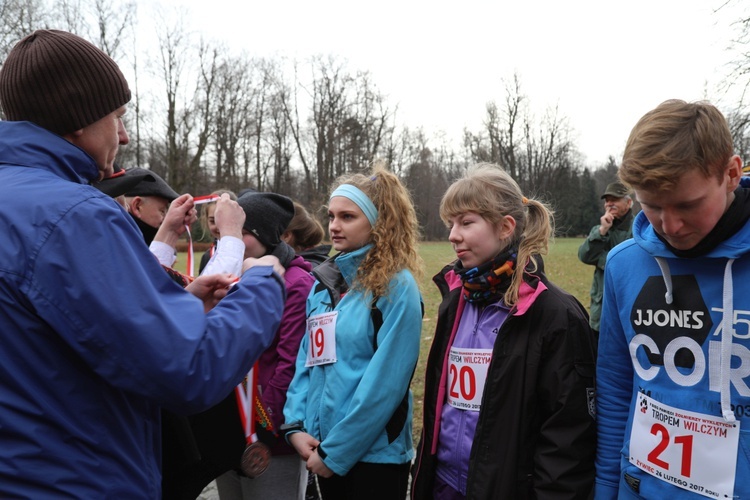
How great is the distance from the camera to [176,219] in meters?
2.66

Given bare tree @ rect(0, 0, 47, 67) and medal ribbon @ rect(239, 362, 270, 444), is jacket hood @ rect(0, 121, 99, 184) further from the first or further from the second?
bare tree @ rect(0, 0, 47, 67)

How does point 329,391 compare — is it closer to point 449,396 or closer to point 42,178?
point 449,396

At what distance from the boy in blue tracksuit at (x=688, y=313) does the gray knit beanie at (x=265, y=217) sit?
2.03m

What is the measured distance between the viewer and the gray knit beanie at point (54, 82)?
4.40 feet

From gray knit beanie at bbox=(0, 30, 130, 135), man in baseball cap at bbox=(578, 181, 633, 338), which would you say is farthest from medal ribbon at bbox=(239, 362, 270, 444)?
man in baseball cap at bbox=(578, 181, 633, 338)

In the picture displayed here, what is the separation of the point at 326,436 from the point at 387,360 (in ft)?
1.60

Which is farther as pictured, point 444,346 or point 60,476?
point 444,346

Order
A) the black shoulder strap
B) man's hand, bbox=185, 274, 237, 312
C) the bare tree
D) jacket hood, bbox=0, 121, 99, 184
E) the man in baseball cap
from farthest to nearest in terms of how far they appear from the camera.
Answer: the bare tree
the man in baseball cap
the black shoulder strap
man's hand, bbox=185, 274, 237, 312
jacket hood, bbox=0, 121, 99, 184

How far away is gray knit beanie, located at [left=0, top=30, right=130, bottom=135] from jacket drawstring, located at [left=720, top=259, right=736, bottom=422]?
1829 millimetres

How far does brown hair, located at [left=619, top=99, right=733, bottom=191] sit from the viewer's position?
1.48 m

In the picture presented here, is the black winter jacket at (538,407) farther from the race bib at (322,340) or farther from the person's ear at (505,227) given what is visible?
the race bib at (322,340)

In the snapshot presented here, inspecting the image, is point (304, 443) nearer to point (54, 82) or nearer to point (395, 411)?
point (395, 411)

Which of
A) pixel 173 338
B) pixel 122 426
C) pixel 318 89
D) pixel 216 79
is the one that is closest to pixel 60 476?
pixel 122 426

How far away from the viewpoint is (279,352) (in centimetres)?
299
